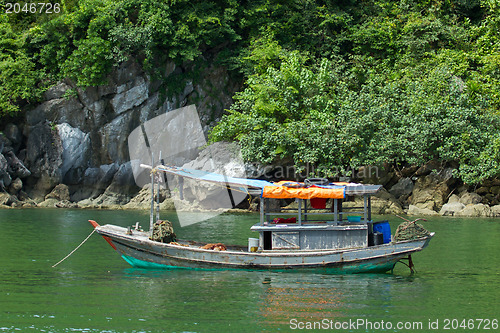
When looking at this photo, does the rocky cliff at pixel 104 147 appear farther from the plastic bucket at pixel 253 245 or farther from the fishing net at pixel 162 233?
the plastic bucket at pixel 253 245

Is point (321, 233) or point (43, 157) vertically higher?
point (43, 157)

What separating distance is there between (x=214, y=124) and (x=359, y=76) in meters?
10.0

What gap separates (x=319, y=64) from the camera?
3638 centimetres

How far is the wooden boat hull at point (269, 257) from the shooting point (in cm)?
1472

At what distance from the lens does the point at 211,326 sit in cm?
992

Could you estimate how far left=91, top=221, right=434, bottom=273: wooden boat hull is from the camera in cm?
1472

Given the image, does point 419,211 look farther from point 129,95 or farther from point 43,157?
point 43,157

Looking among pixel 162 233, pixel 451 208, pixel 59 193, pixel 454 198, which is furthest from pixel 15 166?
pixel 454 198

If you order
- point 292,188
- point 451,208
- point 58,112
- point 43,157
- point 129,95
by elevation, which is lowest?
point 451,208

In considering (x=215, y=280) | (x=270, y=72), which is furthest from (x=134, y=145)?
(x=215, y=280)

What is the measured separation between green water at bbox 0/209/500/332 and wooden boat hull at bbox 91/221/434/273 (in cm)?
28

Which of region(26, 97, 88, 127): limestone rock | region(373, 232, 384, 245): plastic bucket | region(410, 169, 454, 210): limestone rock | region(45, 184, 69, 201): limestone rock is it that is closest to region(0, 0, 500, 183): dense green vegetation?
region(26, 97, 88, 127): limestone rock

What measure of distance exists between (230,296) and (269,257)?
9.55 ft

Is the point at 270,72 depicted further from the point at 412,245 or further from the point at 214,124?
the point at 412,245
